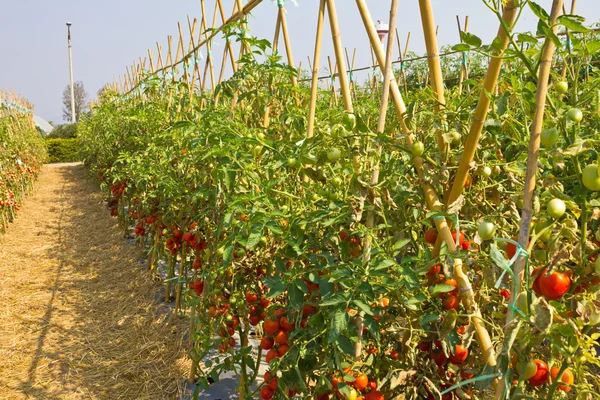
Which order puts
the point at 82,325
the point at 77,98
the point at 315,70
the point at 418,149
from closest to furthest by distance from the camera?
the point at 418,149
the point at 315,70
the point at 82,325
the point at 77,98

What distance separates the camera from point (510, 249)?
75 cm

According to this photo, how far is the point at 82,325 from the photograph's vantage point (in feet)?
10.2

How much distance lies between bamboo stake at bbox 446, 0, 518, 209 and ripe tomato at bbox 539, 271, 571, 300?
0.95 ft

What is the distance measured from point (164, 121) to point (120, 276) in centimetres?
138

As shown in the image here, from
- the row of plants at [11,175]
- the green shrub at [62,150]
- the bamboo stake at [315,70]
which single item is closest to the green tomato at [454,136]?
the bamboo stake at [315,70]

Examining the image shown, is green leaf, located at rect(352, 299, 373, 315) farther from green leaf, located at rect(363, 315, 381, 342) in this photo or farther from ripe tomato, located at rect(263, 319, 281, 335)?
ripe tomato, located at rect(263, 319, 281, 335)

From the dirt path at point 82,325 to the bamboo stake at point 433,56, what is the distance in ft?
6.06

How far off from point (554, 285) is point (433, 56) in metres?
0.58

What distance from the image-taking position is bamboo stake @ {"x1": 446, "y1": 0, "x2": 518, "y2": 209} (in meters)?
0.79

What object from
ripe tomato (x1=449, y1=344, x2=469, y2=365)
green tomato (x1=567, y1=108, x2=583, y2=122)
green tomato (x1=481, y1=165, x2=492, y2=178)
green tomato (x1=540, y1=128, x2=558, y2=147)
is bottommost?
ripe tomato (x1=449, y1=344, x2=469, y2=365)

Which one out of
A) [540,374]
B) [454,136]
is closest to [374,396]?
[540,374]

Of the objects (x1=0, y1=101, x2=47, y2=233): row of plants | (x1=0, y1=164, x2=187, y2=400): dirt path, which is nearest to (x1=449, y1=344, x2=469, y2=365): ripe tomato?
(x1=0, y1=164, x2=187, y2=400): dirt path

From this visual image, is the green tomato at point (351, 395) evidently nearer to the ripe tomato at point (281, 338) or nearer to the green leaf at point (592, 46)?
the ripe tomato at point (281, 338)

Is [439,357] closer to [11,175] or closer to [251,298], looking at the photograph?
[251,298]
